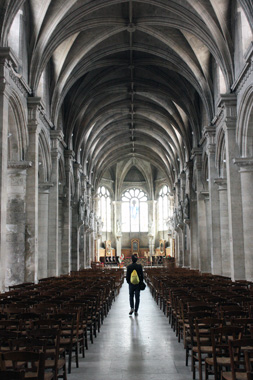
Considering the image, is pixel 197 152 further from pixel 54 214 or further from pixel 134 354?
pixel 134 354

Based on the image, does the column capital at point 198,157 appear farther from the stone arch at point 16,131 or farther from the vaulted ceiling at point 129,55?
the stone arch at point 16,131

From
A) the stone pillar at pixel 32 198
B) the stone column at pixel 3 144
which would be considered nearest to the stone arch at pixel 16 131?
the stone pillar at pixel 32 198

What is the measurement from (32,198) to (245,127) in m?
11.1

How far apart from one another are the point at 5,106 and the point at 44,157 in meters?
9.73

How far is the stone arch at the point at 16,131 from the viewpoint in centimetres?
2041

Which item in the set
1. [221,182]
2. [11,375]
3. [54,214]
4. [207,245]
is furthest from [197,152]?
[11,375]

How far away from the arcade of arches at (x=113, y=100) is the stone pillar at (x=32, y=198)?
0.17 ft

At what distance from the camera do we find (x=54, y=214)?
27.3m

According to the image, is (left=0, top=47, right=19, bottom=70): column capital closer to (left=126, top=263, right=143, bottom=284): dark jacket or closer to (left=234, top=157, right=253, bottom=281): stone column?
(left=126, top=263, right=143, bottom=284): dark jacket

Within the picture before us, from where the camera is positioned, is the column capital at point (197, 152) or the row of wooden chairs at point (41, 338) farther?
the column capital at point (197, 152)

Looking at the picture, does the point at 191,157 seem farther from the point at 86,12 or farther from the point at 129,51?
the point at 86,12

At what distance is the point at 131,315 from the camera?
1534 cm

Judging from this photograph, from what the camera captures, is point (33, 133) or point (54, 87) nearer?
point (33, 133)

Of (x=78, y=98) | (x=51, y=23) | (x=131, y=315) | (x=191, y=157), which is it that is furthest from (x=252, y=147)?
(x=78, y=98)
